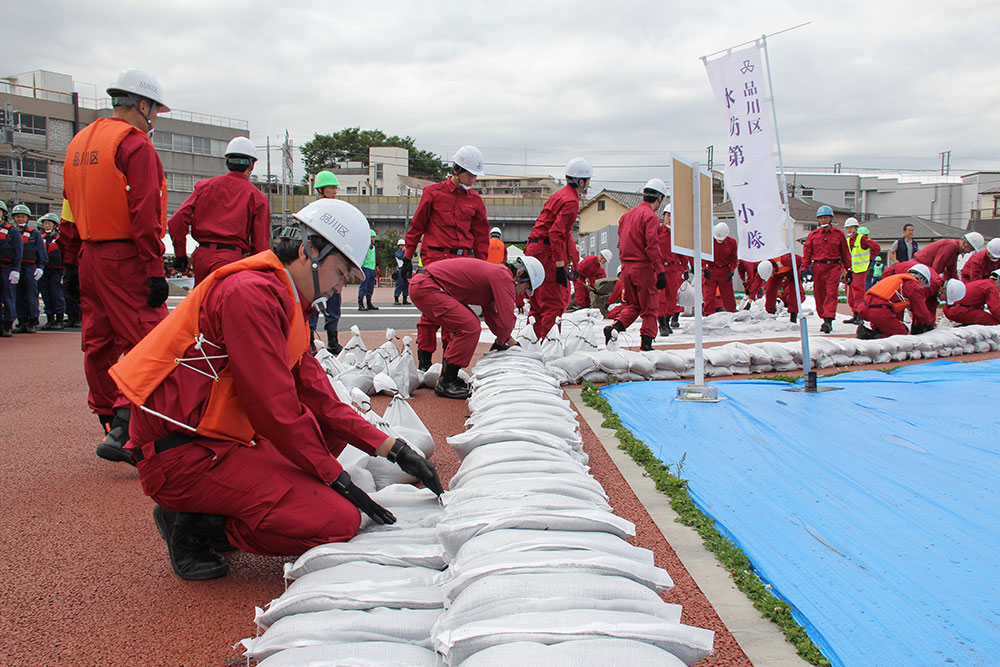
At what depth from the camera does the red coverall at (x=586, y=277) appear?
550 inches

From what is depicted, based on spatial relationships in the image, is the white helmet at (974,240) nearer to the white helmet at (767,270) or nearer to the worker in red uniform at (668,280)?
the white helmet at (767,270)

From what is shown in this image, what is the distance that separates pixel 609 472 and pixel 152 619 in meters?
2.16

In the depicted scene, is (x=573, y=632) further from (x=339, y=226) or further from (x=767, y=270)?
(x=767, y=270)

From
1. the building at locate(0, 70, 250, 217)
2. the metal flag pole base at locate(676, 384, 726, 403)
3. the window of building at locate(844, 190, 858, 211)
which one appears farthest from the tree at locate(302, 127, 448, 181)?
the metal flag pole base at locate(676, 384, 726, 403)

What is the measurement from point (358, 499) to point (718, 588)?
1.21 m

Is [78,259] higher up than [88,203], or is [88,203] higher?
[88,203]

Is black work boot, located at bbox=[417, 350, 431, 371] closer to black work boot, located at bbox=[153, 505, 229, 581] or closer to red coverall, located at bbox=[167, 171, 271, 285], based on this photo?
red coverall, located at bbox=[167, 171, 271, 285]

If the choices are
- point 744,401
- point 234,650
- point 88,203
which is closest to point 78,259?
point 88,203

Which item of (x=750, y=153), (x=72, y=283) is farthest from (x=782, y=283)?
(x=72, y=283)

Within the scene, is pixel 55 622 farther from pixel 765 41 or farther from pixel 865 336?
pixel 865 336

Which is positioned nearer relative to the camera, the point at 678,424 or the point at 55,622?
the point at 55,622

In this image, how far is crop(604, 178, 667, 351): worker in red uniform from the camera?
7.47m

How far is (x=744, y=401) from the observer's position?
5.06m

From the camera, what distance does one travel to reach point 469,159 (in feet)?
20.4
